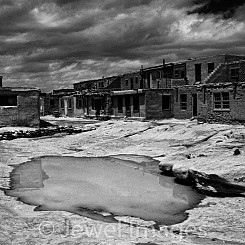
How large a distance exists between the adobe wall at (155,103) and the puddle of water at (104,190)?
→ 18.4 meters

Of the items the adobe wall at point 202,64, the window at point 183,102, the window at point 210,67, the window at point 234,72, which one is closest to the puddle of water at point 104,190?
the window at point 183,102

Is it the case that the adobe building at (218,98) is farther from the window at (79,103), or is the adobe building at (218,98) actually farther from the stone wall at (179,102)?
the window at (79,103)

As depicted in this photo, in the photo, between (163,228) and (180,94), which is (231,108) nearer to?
(180,94)

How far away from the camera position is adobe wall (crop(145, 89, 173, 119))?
3366 centimetres

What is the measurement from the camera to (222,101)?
2516 centimetres

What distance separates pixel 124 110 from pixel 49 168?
2340cm

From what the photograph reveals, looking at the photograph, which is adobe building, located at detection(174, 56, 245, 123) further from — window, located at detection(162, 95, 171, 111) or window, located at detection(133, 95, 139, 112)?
window, located at detection(133, 95, 139, 112)

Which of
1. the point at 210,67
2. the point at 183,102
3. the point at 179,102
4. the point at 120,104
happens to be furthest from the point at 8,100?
the point at 210,67

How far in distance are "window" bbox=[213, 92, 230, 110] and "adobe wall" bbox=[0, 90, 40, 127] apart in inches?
588

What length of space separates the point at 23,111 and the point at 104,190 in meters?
21.4

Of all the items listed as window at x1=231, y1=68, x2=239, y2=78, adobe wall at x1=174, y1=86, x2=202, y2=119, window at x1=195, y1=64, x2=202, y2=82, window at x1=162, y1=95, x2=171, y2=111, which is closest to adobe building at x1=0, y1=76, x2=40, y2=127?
window at x1=162, y1=95, x2=171, y2=111

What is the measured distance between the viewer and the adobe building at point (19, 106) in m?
30.3

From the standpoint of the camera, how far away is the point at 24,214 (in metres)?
8.33

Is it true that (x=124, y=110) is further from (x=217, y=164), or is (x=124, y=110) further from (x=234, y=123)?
(x=217, y=164)
